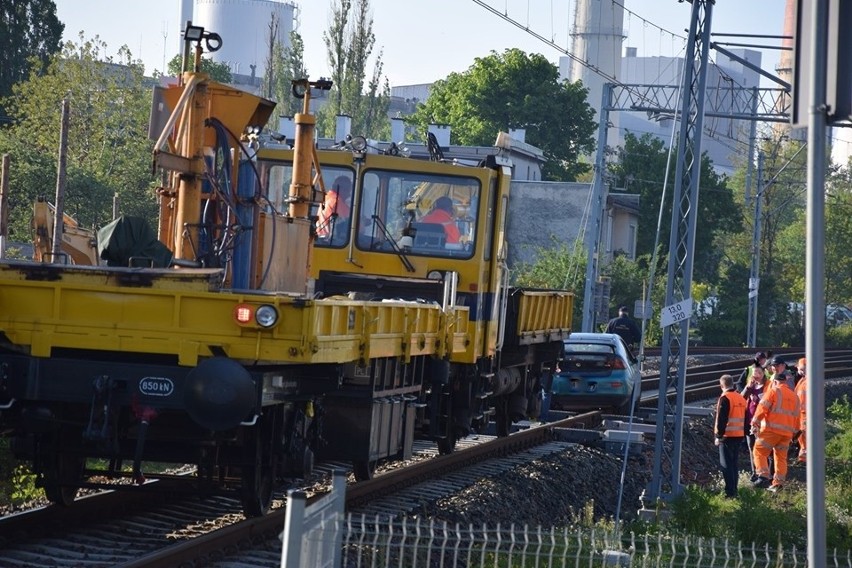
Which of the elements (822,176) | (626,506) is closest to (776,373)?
(626,506)

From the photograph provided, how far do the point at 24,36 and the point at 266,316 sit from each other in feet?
196

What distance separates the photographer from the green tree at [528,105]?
77312mm

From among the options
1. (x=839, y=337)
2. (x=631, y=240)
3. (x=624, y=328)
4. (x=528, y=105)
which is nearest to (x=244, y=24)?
(x=528, y=105)

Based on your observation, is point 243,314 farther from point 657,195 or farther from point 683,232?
point 657,195

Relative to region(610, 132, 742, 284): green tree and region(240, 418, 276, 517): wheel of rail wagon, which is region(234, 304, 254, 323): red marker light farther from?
region(610, 132, 742, 284): green tree

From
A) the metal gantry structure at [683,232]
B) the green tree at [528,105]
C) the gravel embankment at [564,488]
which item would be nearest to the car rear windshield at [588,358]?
the gravel embankment at [564,488]

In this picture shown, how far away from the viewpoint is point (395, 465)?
1538cm

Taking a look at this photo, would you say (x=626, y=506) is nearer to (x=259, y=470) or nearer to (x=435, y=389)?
(x=435, y=389)

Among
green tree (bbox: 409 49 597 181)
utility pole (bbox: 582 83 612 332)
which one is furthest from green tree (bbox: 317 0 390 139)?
utility pole (bbox: 582 83 612 332)

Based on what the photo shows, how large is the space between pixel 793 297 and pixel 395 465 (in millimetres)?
49588

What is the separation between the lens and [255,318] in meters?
9.30

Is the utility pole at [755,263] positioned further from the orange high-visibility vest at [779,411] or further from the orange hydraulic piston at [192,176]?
the orange hydraulic piston at [192,176]

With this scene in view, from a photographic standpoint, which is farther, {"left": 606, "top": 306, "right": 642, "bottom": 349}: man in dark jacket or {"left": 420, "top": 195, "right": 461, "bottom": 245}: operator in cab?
{"left": 606, "top": 306, "right": 642, "bottom": 349}: man in dark jacket

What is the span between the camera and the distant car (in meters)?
24.1
